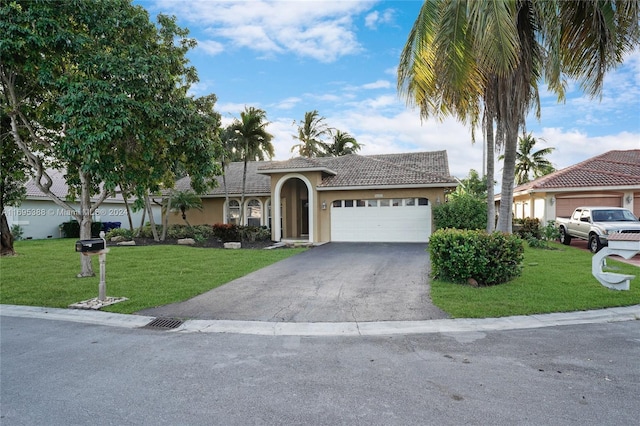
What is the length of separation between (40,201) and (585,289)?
89.6 feet

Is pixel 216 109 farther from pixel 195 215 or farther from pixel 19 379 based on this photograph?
pixel 19 379

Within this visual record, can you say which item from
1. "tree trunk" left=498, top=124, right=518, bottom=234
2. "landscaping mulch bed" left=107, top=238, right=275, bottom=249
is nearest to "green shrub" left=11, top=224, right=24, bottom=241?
"landscaping mulch bed" left=107, top=238, right=275, bottom=249

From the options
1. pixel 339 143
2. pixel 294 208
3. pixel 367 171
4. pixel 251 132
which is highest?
pixel 339 143

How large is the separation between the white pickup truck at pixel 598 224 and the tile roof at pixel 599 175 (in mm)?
2874

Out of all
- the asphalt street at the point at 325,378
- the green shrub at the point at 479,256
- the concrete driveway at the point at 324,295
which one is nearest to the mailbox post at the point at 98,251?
the concrete driveway at the point at 324,295

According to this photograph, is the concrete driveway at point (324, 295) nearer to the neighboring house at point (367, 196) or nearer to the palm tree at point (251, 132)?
the neighboring house at point (367, 196)

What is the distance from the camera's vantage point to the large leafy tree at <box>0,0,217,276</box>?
7.82 metres

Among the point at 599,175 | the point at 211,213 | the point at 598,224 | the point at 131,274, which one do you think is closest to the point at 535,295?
the point at 598,224

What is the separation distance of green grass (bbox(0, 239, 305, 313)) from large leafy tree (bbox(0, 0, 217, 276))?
126cm

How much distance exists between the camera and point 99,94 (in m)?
7.71

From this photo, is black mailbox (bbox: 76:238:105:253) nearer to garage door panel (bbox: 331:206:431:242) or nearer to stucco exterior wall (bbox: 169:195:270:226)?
garage door panel (bbox: 331:206:431:242)

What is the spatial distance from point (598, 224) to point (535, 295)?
30.9 ft

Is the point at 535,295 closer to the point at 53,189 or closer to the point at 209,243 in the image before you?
the point at 209,243

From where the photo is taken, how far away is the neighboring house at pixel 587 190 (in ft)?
60.6
